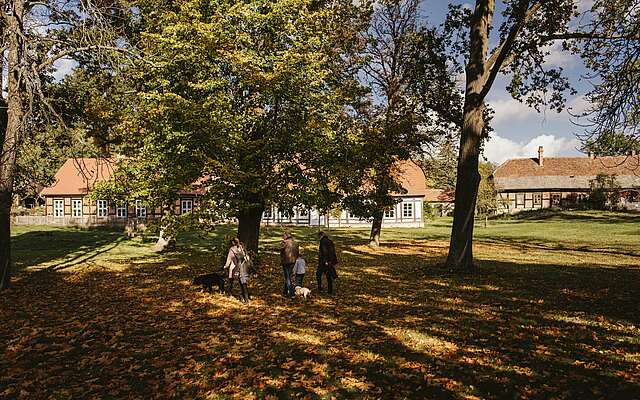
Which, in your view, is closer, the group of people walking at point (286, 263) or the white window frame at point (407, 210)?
the group of people walking at point (286, 263)

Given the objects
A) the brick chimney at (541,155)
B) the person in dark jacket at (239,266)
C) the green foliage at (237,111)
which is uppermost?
the brick chimney at (541,155)

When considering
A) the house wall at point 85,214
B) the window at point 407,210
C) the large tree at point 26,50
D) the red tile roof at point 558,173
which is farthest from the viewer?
the red tile roof at point 558,173

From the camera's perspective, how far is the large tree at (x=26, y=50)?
1031cm

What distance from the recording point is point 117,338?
29.0ft

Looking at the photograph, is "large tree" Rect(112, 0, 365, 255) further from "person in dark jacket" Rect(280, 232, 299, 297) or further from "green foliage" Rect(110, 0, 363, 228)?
"person in dark jacket" Rect(280, 232, 299, 297)

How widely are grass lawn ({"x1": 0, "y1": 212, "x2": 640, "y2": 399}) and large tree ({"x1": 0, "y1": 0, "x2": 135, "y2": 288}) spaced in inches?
135

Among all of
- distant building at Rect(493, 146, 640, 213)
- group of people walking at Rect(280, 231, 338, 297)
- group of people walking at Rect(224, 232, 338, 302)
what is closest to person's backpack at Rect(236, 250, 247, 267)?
group of people walking at Rect(224, 232, 338, 302)

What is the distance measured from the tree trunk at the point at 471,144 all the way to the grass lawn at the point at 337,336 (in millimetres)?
1049

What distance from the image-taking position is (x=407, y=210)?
49156 millimetres

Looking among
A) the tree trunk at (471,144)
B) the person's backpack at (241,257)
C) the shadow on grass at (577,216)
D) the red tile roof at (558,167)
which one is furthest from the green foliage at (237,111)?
the red tile roof at (558,167)

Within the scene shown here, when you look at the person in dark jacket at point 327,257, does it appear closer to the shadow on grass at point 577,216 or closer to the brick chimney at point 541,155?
the shadow on grass at point 577,216

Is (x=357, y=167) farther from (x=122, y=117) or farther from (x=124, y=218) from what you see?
(x=124, y=218)

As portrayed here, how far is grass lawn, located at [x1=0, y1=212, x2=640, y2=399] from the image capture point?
20.3 ft

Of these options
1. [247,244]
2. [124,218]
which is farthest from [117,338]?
[124,218]
